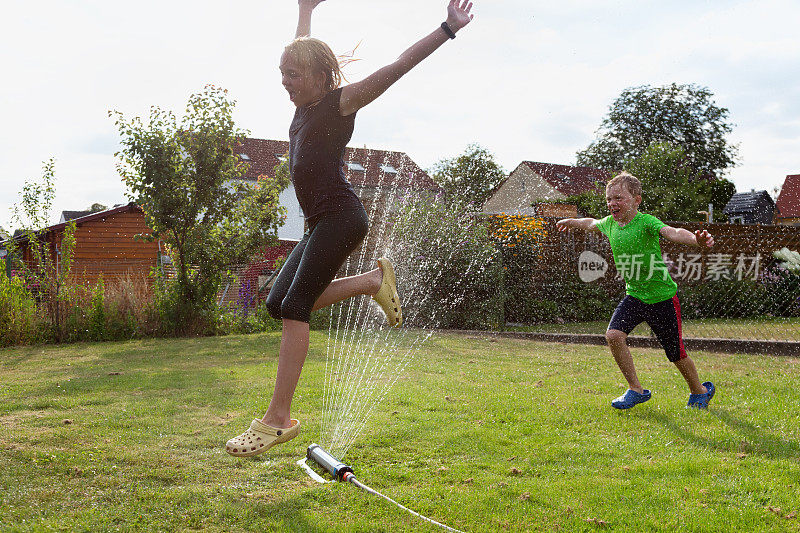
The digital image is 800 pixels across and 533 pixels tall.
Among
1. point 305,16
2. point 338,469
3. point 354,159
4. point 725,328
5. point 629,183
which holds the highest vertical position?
point 354,159

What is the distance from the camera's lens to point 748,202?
5206 centimetres

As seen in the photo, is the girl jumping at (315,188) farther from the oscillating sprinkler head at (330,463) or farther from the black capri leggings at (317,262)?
the oscillating sprinkler head at (330,463)

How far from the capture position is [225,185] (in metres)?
11.0

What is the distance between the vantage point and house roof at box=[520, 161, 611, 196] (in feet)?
143

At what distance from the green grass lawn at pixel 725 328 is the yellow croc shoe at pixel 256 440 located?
6997mm

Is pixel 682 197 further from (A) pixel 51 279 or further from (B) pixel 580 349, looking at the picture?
(A) pixel 51 279

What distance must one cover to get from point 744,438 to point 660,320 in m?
1.04

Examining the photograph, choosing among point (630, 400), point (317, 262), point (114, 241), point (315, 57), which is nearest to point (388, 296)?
point (317, 262)

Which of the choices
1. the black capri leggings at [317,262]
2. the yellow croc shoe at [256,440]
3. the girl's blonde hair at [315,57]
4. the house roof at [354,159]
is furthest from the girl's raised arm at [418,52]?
the house roof at [354,159]

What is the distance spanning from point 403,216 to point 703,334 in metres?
5.05

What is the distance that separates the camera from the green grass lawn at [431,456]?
8.51 feet

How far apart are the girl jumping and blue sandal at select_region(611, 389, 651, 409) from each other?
7.74 feet

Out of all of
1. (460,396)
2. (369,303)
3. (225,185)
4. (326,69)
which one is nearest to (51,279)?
(225,185)

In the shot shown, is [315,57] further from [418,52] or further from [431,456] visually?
[431,456]
